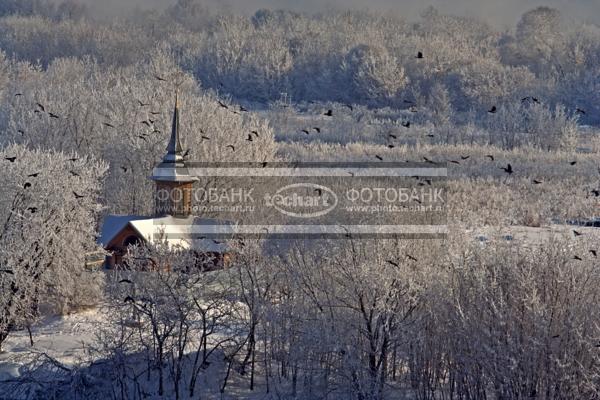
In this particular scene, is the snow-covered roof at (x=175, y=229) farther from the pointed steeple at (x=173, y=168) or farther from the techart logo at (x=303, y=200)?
the techart logo at (x=303, y=200)

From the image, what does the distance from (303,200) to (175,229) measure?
257 inches

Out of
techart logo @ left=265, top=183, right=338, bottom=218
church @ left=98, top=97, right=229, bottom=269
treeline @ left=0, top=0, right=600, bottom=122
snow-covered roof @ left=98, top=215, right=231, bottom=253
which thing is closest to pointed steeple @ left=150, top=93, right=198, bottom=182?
church @ left=98, top=97, right=229, bottom=269

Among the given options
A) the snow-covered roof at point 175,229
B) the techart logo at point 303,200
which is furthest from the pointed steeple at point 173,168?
the techart logo at point 303,200

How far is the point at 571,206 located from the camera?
4969 centimetres

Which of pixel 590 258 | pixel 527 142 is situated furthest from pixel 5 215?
pixel 527 142

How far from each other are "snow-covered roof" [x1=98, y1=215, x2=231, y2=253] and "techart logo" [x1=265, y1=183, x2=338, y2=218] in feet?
10.3

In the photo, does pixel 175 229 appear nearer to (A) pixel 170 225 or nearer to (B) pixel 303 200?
(A) pixel 170 225

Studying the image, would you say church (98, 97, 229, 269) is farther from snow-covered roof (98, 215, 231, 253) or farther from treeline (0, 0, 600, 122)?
treeline (0, 0, 600, 122)

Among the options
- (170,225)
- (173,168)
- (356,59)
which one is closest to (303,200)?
(173,168)

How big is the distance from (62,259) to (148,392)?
742 centimetres

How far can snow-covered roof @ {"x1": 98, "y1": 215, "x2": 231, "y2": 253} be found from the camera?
1128 inches

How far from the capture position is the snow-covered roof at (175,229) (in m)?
28.7

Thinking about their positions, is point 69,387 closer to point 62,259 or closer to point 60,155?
point 62,259

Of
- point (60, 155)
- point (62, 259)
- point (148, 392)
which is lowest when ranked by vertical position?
point (148, 392)
